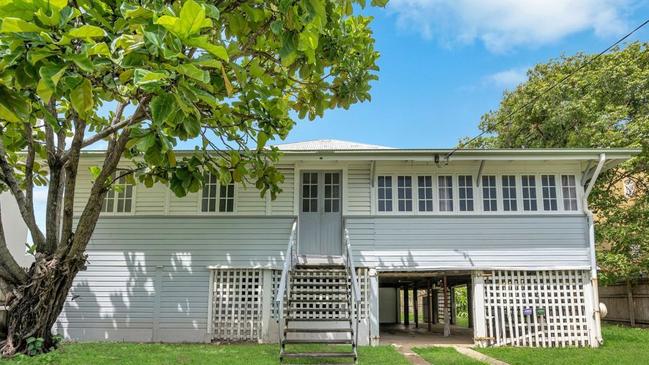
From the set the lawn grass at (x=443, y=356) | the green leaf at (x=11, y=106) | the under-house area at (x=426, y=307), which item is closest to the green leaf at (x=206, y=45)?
the green leaf at (x=11, y=106)

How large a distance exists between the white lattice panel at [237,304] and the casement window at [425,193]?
352cm

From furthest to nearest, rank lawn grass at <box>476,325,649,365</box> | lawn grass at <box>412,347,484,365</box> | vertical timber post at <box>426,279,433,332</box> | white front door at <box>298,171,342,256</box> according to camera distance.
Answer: vertical timber post at <box>426,279,433,332</box>
white front door at <box>298,171,342,256</box>
lawn grass at <box>476,325,649,365</box>
lawn grass at <box>412,347,484,365</box>

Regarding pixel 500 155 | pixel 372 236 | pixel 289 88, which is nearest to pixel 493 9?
pixel 500 155

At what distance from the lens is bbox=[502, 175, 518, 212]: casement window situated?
9.95 m

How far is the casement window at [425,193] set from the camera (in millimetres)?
9984

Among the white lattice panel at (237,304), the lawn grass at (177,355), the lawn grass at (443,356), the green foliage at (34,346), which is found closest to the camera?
the green foliage at (34,346)

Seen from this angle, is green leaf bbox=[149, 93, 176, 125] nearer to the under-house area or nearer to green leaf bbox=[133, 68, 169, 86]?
green leaf bbox=[133, 68, 169, 86]

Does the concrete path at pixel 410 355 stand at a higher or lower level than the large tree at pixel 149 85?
lower

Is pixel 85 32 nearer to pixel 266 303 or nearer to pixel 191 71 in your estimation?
pixel 191 71

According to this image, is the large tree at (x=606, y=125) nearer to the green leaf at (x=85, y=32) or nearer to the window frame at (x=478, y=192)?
the window frame at (x=478, y=192)

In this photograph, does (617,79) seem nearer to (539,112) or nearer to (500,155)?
(539,112)

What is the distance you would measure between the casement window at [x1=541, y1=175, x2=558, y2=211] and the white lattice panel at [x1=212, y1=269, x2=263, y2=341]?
591 centimetres

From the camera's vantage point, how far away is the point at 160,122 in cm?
283

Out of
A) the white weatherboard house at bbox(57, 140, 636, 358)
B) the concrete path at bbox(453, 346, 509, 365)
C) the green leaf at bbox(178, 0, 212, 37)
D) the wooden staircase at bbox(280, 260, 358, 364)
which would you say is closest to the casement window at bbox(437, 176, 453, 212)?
the white weatherboard house at bbox(57, 140, 636, 358)
